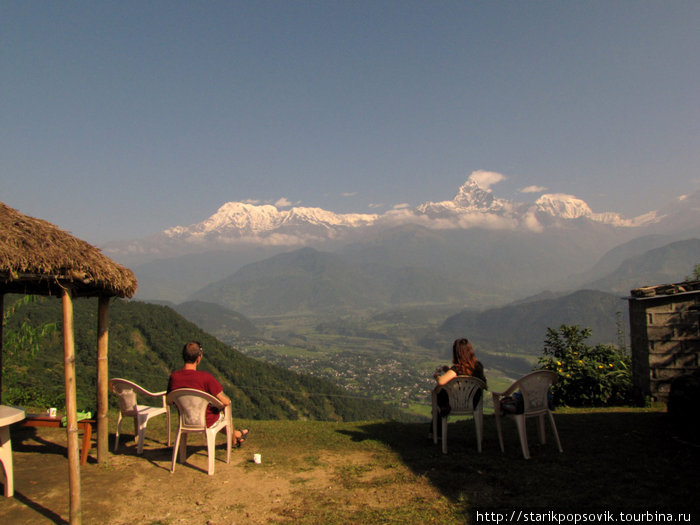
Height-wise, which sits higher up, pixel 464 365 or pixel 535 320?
pixel 464 365

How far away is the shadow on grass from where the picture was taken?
4367mm

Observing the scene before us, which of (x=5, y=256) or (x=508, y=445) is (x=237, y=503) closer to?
(x=5, y=256)

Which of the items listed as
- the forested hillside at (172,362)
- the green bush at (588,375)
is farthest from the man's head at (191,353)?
the forested hillside at (172,362)

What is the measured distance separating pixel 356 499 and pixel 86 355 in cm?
2534

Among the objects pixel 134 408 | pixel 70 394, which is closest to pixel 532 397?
pixel 70 394

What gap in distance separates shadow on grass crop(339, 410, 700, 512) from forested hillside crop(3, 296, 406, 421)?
17.4 meters

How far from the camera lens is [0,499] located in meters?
4.71

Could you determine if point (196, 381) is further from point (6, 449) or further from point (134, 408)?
point (6, 449)

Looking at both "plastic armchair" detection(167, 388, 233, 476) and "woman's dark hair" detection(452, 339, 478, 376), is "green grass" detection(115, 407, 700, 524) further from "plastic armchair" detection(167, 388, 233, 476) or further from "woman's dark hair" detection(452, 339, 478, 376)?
"woman's dark hair" detection(452, 339, 478, 376)

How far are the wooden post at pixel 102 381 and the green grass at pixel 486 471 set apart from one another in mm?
2043

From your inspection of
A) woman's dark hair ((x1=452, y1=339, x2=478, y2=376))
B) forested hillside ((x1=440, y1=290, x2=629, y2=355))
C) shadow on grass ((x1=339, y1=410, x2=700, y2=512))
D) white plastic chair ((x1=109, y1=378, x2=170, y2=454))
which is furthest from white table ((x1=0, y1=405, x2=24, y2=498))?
forested hillside ((x1=440, y1=290, x2=629, y2=355))

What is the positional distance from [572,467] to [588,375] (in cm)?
465

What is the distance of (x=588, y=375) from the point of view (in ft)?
30.7

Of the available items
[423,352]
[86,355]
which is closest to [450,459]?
[86,355]
